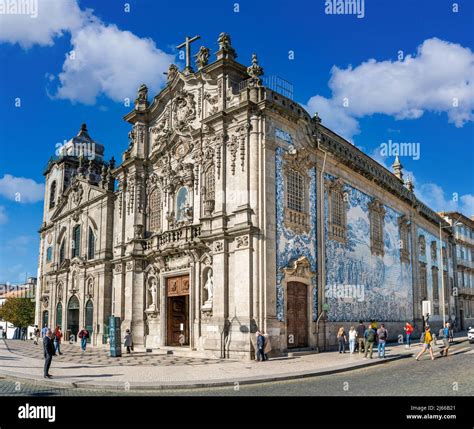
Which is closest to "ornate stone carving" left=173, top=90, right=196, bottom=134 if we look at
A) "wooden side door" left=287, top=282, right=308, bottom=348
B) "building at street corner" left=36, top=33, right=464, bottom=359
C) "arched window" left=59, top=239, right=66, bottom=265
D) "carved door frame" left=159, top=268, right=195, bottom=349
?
"building at street corner" left=36, top=33, right=464, bottom=359

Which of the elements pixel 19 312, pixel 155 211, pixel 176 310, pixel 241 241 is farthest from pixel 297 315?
pixel 19 312

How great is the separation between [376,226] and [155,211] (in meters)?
14.1

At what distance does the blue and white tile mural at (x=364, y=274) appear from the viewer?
26.8 metres

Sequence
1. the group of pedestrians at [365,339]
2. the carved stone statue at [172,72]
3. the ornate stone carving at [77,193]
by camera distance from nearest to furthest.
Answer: the group of pedestrians at [365,339] < the carved stone statue at [172,72] < the ornate stone carving at [77,193]

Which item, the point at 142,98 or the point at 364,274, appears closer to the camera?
the point at 364,274

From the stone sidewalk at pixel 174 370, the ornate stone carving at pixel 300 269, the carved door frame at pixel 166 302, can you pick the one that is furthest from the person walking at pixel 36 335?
the ornate stone carving at pixel 300 269

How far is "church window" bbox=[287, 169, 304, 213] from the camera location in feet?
79.0

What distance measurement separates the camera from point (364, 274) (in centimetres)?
3036

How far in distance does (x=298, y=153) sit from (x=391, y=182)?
13754 millimetres

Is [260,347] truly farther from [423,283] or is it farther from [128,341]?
[423,283]

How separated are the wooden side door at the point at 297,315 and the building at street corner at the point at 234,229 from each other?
0.08m

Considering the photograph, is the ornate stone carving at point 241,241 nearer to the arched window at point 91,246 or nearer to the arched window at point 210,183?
the arched window at point 210,183
